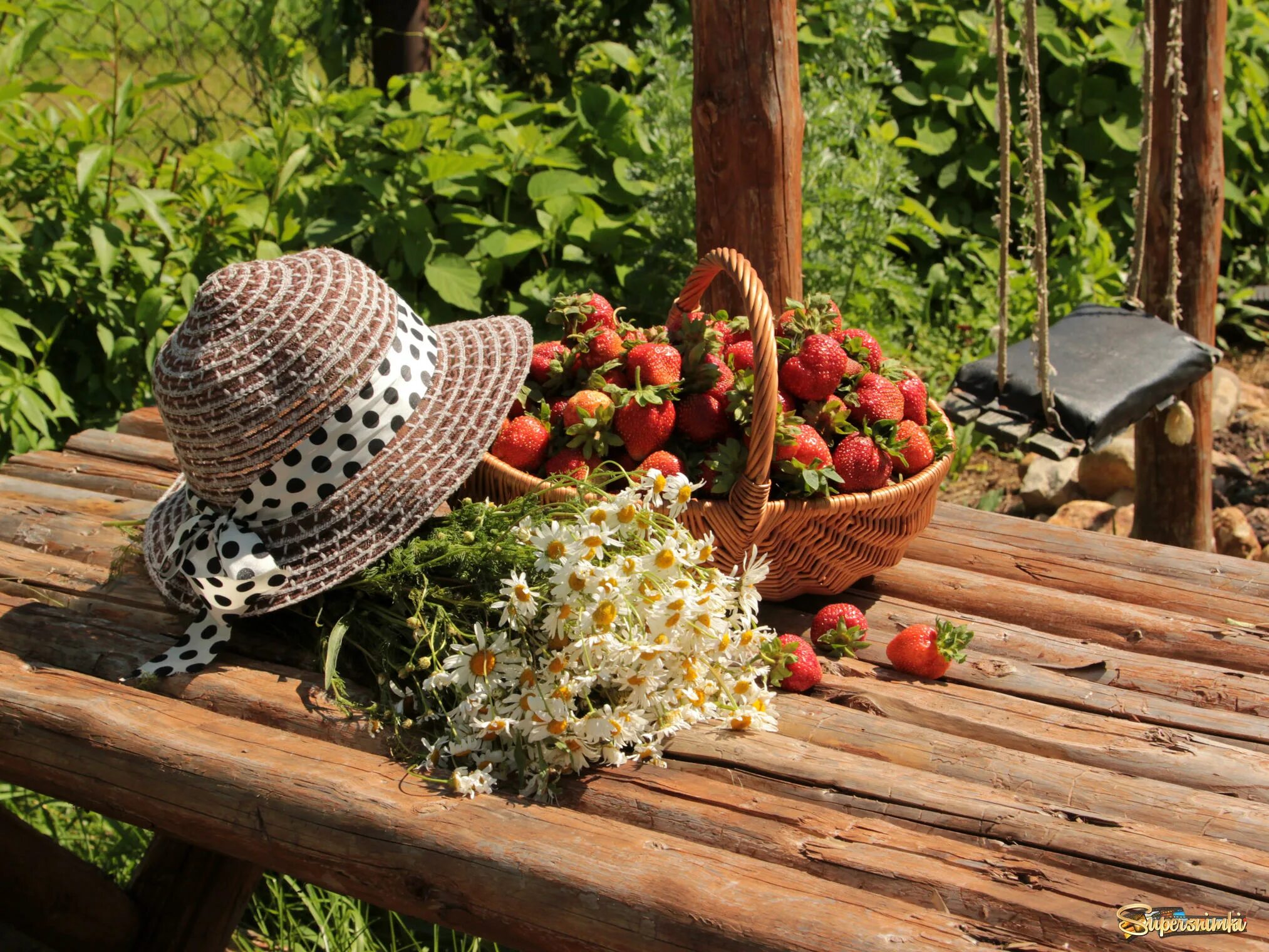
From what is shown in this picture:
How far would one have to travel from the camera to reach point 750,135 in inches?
101

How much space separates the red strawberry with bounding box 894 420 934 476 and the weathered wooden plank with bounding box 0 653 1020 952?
2.76 ft

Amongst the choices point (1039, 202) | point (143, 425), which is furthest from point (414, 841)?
point (143, 425)

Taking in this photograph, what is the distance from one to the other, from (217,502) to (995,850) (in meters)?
1.33

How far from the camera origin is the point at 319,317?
187 centimetres

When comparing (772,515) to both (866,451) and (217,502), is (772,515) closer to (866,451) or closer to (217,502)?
(866,451)

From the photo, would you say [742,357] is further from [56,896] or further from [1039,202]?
[56,896]

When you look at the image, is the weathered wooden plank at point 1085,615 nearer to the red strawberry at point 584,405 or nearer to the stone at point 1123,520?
the red strawberry at point 584,405

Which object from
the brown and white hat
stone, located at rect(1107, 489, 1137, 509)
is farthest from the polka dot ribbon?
stone, located at rect(1107, 489, 1137, 509)

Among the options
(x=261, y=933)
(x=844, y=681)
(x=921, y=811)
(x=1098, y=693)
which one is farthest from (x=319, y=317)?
(x=261, y=933)

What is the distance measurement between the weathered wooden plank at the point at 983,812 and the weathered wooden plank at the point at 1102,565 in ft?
2.62

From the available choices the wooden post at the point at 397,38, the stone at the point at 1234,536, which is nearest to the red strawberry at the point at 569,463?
the stone at the point at 1234,536

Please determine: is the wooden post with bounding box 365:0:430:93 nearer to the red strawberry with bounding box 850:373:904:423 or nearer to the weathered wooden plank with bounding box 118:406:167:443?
the weathered wooden plank with bounding box 118:406:167:443

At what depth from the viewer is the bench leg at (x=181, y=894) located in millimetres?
2238

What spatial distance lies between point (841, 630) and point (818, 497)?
0.86ft
